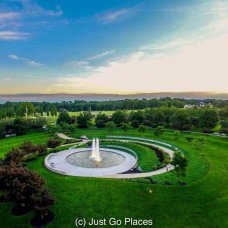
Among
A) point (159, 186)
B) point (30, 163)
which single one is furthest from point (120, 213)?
point (30, 163)

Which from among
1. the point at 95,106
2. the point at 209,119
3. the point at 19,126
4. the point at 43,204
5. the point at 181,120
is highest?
the point at 209,119

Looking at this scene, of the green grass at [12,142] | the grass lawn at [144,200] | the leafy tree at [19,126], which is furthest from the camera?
the leafy tree at [19,126]

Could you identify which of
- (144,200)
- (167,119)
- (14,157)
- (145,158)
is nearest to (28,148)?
(14,157)

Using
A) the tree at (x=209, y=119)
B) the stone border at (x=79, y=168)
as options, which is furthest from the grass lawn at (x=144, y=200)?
the tree at (x=209, y=119)

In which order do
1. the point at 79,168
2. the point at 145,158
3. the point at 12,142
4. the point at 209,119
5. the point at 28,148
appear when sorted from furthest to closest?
the point at 209,119
the point at 12,142
the point at 28,148
the point at 145,158
the point at 79,168

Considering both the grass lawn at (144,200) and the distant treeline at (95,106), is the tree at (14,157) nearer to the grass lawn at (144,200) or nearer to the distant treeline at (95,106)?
the grass lawn at (144,200)

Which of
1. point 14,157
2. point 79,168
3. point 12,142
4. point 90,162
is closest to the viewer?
point 14,157

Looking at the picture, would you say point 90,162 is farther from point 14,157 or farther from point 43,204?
point 43,204

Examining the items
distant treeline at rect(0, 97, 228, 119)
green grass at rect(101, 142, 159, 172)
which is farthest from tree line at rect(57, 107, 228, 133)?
distant treeline at rect(0, 97, 228, 119)

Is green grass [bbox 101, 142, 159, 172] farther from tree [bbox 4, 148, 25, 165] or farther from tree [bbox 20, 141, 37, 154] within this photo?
tree [bbox 4, 148, 25, 165]
